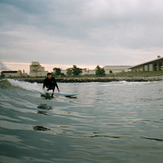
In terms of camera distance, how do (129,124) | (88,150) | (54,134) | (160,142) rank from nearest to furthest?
1. (88,150)
2. (160,142)
3. (54,134)
4. (129,124)

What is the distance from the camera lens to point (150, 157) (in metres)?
2.85

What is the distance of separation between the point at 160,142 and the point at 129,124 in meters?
1.49

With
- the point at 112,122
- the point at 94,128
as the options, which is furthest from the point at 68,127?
the point at 112,122

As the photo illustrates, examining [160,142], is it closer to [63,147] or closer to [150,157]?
[150,157]

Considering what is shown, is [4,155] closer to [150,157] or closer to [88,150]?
[88,150]

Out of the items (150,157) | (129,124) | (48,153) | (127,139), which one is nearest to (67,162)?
(48,153)

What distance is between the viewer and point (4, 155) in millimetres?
2715

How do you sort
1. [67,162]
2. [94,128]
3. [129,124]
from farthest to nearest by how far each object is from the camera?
[129,124] → [94,128] → [67,162]

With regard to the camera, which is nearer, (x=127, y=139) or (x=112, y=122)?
(x=127, y=139)

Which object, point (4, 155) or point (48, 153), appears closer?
point (4, 155)

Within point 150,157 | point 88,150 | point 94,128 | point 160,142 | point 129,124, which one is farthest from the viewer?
point 129,124

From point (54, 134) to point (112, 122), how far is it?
2039mm

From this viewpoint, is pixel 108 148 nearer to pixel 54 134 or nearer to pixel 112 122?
pixel 54 134

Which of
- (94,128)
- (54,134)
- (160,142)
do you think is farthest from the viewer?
(94,128)
